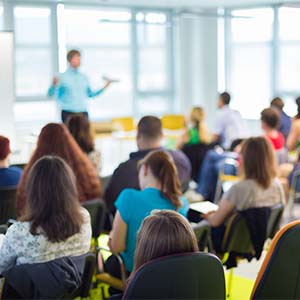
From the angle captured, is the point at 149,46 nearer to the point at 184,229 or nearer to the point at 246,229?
the point at 246,229

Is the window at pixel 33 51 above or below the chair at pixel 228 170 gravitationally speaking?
above

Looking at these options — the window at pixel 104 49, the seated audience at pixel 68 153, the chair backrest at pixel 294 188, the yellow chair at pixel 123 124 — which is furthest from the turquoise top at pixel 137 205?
the window at pixel 104 49

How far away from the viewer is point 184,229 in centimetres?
228

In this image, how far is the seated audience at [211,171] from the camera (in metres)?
7.86

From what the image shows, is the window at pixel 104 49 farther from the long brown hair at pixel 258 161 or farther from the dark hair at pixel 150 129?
the long brown hair at pixel 258 161

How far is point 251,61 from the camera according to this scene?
1297cm

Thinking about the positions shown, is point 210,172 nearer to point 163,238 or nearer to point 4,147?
point 4,147

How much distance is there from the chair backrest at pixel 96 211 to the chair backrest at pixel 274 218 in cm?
111

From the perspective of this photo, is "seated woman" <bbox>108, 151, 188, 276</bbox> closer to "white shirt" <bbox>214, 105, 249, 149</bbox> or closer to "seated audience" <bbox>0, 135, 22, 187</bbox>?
"seated audience" <bbox>0, 135, 22, 187</bbox>

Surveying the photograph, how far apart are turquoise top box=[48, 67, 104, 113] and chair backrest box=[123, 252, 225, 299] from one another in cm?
654

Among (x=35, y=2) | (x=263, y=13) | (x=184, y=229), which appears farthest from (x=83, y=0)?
(x=184, y=229)

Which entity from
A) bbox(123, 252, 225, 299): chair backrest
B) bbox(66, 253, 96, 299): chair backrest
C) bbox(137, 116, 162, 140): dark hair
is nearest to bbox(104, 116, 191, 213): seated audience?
bbox(137, 116, 162, 140): dark hair

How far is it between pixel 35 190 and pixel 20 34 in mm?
8372

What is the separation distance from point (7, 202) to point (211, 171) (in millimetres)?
3762
